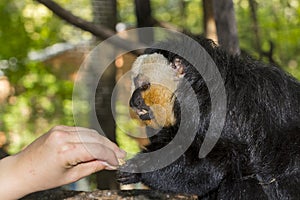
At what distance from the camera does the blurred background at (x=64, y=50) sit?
10.0ft

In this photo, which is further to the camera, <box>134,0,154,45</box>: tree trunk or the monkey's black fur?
<box>134,0,154,45</box>: tree trunk

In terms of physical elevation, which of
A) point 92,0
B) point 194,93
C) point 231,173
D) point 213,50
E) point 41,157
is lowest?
point 231,173

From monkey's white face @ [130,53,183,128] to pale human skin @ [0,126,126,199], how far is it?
1.91 ft

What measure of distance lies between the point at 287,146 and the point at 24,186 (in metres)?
0.90

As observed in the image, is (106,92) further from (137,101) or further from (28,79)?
(28,79)

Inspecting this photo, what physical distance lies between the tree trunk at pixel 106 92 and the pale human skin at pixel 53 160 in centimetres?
176

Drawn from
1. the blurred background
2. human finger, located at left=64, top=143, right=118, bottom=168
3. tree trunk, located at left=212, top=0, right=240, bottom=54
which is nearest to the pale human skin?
human finger, located at left=64, top=143, right=118, bottom=168

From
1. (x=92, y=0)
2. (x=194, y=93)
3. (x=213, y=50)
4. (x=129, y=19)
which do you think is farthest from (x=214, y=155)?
(x=129, y=19)

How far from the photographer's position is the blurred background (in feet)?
10.0

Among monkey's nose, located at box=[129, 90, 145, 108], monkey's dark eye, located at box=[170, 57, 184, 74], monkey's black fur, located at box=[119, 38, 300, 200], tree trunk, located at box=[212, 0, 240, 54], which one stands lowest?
monkey's black fur, located at box=[119, 38, 300, 200]

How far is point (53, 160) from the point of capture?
120 centimetres

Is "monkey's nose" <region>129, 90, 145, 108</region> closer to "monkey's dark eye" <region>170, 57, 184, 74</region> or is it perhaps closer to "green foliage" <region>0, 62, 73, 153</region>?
"monkey's dark eye" <region>170, 57, 184, 74</region>

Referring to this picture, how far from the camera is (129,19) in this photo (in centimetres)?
576

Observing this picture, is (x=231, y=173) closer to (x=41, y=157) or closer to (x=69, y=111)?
(x=41, y=157)
